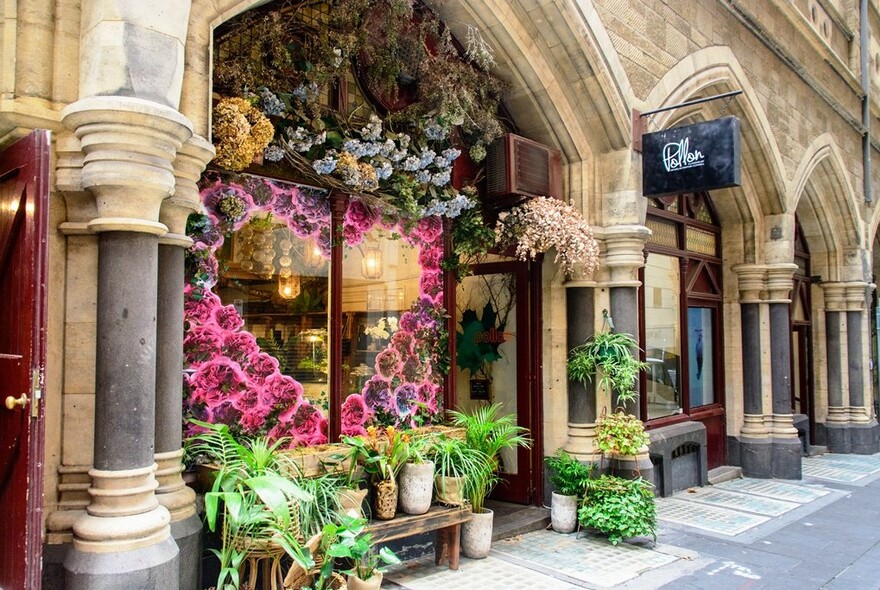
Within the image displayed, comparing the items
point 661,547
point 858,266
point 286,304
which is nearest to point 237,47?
point 286,304

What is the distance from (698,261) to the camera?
10086mm

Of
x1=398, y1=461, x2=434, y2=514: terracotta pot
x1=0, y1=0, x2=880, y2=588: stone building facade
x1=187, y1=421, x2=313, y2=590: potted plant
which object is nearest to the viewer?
x1=0, y1=0, x2=880, y2=588: stone building facade

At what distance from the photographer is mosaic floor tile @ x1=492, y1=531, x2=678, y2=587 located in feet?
18.4

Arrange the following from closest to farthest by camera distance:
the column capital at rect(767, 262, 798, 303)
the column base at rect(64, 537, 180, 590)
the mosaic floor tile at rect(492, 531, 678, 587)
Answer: the column base at rect(64, 537, 180, 590), the mosaic floor tile at rect(492, 531, 678, 587), the column capital at rect(767, 262, 798, 303)

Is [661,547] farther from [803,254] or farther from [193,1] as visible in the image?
[803,254]

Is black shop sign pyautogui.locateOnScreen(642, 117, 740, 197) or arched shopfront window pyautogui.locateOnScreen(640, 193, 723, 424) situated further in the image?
arched shopfront window pyautogui.locateOnScreen(640, 193, 723, 424)

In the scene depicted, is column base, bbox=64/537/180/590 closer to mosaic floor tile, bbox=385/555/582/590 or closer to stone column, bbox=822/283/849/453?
mosaic floor tile, bbox=385/555/582/590

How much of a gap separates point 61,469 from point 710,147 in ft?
20.1

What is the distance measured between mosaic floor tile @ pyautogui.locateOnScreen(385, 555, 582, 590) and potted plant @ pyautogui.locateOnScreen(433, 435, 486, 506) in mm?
553

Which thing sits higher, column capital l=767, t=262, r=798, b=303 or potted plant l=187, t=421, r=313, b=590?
column capital l=767, t=262, r=798, b=303

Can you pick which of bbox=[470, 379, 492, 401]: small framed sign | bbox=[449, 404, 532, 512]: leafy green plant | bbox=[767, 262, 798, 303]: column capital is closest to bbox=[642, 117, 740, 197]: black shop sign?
bbox=[470, 379, 492, 401]: small framed sign

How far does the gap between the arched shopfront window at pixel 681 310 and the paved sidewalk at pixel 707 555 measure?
143 centimetres

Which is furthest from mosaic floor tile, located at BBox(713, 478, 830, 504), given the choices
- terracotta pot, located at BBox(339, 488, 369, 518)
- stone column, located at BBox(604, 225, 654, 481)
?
terracotta pot, located at BBox(339, 488, 369, 518)

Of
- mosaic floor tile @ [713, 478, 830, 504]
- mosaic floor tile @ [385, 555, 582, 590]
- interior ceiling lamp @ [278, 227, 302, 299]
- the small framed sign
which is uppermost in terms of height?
interior ceiling lamp @ [278, 227, 302, 299]
